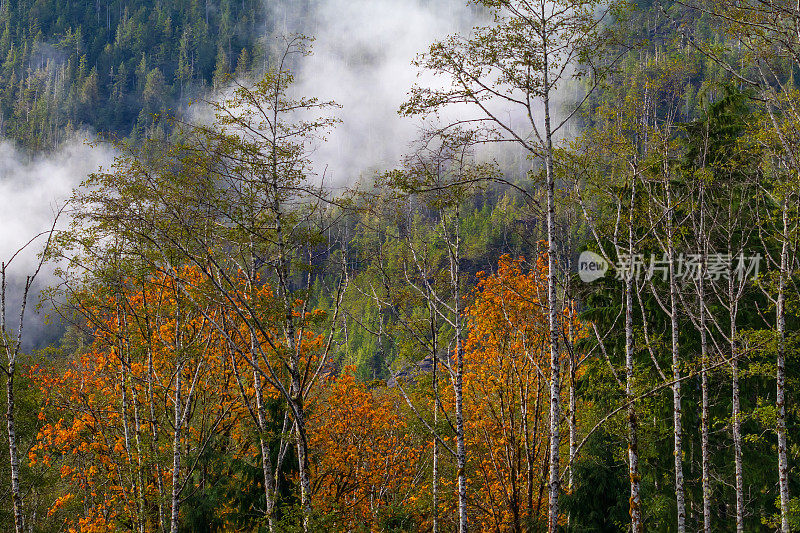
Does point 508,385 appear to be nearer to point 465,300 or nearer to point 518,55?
point 465,300

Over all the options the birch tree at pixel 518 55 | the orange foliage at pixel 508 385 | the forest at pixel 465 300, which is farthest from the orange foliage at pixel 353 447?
the birch tree at pixel 518 55

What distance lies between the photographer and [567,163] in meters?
9.59

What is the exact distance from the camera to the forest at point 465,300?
8.84m

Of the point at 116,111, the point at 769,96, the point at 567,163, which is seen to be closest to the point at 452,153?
the point at 567,163

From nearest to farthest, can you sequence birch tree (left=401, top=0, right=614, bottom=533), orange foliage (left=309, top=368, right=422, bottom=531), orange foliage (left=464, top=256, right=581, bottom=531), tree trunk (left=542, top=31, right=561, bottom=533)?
tree trunk (left=542, top=31, right=561, bottom=533) < birch tree (left=401, top=0, right=614, bottom=533) < orange foliage (left=464, top=256, right=581, bottom=531) < orange foliage (left=309, top=368, right=422, bottom=531)

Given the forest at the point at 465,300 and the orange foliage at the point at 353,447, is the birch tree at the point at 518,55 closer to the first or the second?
the forest at the point at 465,300

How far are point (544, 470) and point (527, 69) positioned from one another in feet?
32.3

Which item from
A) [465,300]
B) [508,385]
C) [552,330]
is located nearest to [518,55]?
[552,330]

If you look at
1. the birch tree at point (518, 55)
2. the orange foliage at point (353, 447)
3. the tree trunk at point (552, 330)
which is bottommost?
the orange foliage at point (353, 447)

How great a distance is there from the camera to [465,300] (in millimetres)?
13750

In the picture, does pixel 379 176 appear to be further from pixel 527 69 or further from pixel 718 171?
pixel 718 171

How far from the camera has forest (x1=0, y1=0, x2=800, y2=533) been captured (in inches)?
348

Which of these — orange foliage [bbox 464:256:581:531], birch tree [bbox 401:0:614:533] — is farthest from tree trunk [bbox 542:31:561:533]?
orange foliage [bbox 464:256:581:531]

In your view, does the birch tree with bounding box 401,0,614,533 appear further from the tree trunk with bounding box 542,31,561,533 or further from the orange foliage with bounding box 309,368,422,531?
the orange foliage with bounding box 309,368,422,531
